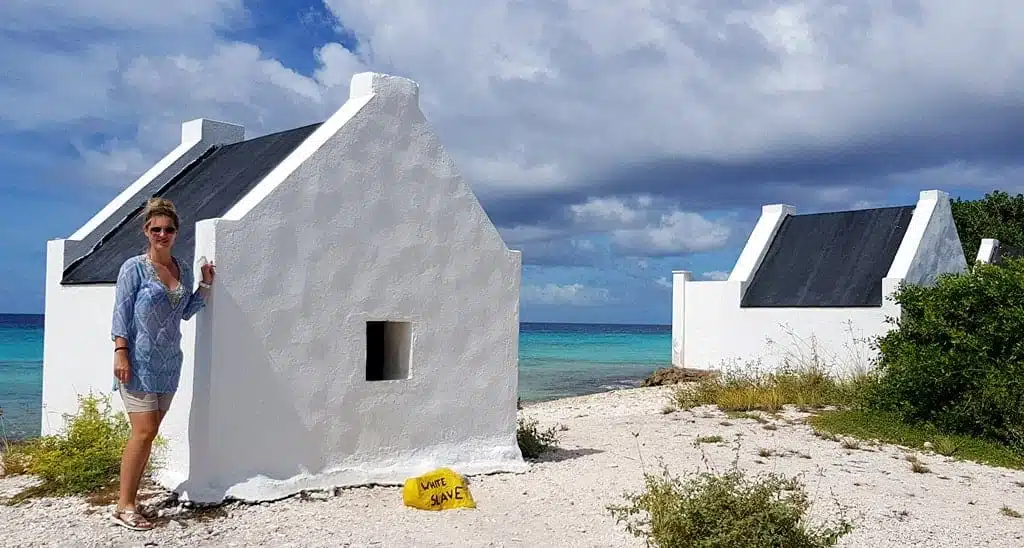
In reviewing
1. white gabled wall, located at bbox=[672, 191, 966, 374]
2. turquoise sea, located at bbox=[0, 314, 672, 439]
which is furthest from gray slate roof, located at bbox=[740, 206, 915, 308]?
turquoise sea, located at bbox=[0, 314, 672, 439]

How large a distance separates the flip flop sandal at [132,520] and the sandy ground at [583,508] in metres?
0.08

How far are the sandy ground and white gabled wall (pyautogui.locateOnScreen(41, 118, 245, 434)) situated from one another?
1.21 meters

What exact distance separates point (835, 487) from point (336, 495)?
5.13 meters

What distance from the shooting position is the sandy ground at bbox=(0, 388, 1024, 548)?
22.6ft

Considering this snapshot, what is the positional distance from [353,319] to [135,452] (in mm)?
2340

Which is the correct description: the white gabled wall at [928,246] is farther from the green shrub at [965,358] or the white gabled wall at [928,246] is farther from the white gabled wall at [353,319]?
the white gabled wall at [353,319]

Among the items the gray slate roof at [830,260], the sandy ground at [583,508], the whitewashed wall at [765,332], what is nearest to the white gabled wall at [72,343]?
the sandy ground at [583,508]

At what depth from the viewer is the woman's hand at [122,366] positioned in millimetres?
6633

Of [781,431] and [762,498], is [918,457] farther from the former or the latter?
[762,498]

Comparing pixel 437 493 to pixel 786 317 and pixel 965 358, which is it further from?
pixel 786 317

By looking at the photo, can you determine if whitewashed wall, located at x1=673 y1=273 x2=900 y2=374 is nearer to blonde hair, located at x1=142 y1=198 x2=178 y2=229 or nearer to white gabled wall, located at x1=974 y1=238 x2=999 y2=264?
white gabled wall, located at x1=974 y1=238 x2=999 y2=264

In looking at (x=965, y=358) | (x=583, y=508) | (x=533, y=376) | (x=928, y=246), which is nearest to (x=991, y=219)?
(x=928, y=246)

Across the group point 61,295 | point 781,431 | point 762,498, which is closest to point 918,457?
point 781,431

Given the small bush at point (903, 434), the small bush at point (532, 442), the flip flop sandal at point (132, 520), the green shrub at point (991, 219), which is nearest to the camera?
the flip flop sandal at point (132, 520)
